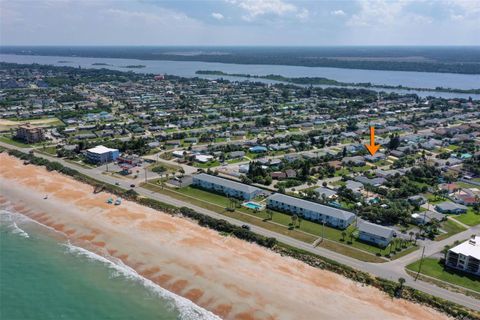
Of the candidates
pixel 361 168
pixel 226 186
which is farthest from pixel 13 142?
pixel 361 168

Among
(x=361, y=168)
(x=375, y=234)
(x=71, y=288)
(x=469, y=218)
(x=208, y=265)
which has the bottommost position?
(x=71, y=288)

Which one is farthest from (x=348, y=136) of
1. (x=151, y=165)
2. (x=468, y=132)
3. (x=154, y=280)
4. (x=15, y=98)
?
(x=15, y=98)

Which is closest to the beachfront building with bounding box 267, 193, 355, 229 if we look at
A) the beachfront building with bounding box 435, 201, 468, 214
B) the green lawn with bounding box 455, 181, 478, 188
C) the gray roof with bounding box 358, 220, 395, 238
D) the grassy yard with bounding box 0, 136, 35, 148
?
the gray roof with bounding box 358, 220, 395, 238

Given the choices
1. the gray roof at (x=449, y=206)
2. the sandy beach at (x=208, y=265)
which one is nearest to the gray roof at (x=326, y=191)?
the gray roof at (x=449, y=206)

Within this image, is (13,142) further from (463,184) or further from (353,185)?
(463,184)

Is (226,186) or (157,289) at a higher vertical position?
(226,186)

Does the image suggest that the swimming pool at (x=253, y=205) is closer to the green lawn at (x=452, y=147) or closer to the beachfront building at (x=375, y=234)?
the beachfront building at (x=375, y=234)

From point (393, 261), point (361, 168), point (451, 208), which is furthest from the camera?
point (361, 168)

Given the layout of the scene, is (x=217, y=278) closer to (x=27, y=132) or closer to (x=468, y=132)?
(x=27, y=132)
